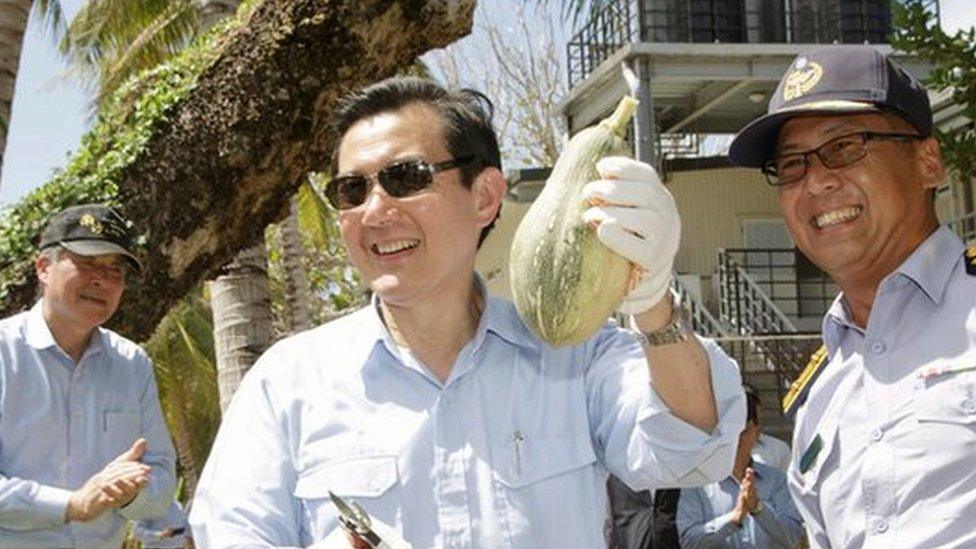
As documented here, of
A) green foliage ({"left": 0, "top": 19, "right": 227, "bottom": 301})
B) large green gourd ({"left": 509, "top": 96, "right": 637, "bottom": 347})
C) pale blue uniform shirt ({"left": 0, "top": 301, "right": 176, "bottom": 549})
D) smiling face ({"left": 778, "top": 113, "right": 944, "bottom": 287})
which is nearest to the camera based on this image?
large green gourd ({"left": 509, "top": 96, "right": 637, "bottom": 347})

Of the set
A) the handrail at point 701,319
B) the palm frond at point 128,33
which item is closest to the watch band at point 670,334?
the handrail at point 701,319

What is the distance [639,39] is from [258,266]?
9.03 m

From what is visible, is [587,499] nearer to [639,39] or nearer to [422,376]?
[422,376]

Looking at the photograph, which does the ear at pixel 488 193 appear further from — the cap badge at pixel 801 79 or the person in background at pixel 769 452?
the person in background at pixel 769 452

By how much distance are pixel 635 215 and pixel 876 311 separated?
3.35ft

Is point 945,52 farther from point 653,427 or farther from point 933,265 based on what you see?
point 653,427

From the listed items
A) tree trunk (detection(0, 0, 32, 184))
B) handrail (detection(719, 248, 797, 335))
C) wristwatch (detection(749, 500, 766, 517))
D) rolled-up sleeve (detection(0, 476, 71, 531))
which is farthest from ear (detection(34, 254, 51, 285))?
handrail (detection(719, 248, 797, 335))

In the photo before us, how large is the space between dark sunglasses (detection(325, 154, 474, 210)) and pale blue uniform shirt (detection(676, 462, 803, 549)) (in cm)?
335

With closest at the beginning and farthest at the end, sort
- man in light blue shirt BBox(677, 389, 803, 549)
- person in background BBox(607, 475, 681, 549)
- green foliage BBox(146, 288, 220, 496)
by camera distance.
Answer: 1. person in background BBox(607, 475, 681, 549)
2. man in light blue shirt BBox(677, 389, 803, 549)
3. green foliage BBox(146, 288, 220, 496)

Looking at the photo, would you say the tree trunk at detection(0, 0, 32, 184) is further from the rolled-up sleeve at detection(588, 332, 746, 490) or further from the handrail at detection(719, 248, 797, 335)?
the handrail at detection(719, 248, 797, 335)

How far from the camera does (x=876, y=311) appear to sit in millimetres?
3107

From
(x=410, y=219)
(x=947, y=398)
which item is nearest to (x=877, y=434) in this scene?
(x=947, y=398)

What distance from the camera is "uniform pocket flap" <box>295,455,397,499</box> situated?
101 inches

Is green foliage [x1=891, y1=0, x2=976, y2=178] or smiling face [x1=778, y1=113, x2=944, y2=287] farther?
green foliage [x1=891, y1=0, x2=976, y2=178]
